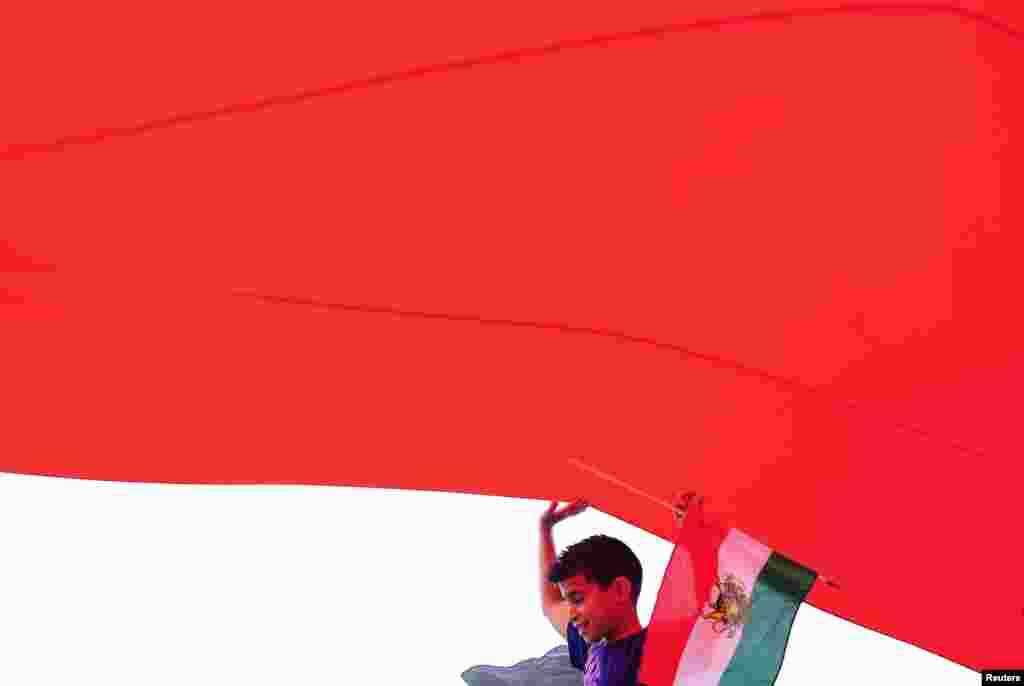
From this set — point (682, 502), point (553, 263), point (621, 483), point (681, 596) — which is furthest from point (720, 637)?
point (553, 263)

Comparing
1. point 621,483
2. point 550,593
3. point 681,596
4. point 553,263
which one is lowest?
point 681,596

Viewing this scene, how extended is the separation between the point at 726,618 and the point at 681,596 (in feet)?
0.46

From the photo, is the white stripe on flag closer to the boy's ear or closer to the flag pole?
the boy's ear

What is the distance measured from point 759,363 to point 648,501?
88 centimetres

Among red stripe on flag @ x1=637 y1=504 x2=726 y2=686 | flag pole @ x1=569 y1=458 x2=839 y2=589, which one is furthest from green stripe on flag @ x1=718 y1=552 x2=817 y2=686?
flag pole @ x1=569 y1=458 x2=839 y2=589

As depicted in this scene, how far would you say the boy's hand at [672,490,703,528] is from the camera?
4.52 m

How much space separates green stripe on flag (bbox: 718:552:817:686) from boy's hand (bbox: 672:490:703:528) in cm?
37

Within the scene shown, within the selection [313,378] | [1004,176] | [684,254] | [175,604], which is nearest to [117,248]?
[313,378]

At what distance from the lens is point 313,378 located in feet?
15.5

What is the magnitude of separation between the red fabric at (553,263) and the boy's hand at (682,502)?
0.27ft

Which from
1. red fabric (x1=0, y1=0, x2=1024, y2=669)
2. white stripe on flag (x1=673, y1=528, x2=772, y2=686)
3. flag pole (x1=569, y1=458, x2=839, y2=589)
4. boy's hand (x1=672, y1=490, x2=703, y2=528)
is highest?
red fabric (x1=0, y1=0, x2=1024, y2=669)

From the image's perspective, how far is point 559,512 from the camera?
17.0 feet

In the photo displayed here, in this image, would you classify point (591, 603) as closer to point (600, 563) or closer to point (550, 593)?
point (600, 563)

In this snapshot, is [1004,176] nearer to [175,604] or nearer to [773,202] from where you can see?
[773,202]
